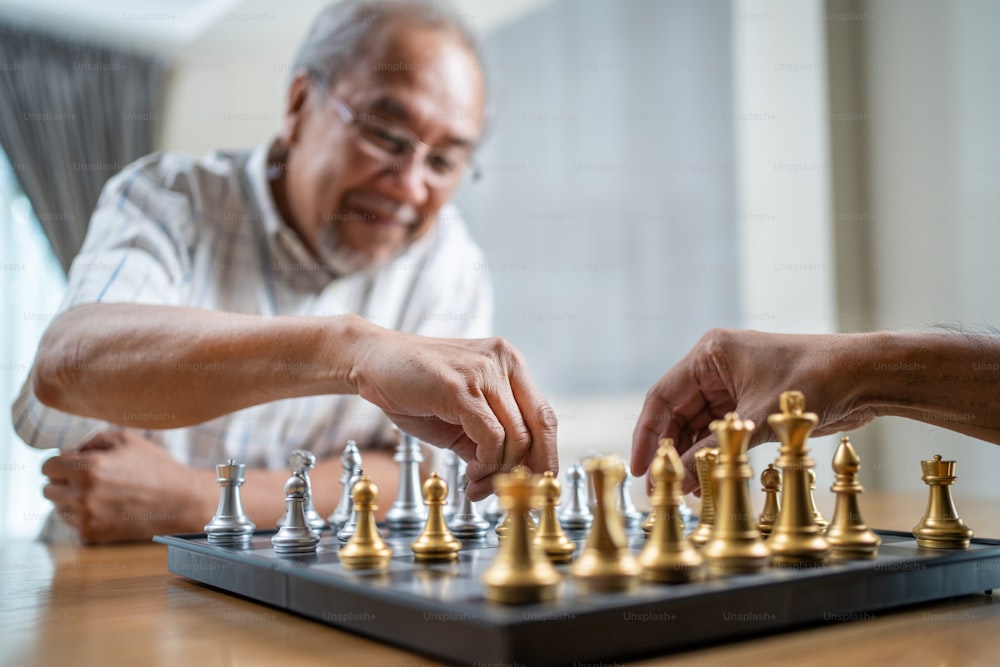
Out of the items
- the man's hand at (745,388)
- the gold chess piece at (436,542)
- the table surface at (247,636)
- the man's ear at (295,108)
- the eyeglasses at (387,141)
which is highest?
the man's ear at (295,108)

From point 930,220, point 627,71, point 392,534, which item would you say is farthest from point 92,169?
point 930,220

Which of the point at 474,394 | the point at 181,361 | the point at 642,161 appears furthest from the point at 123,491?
the point at 642,161

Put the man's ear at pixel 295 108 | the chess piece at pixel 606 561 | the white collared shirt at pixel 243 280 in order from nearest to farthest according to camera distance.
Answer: the chess piece at pixel 606 561 → the white collared shirt at pixel 243 280 → the man's ear at pixel 295 108

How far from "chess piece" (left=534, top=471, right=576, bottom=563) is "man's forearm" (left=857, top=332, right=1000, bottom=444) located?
531 millimetres

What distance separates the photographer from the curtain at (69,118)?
359cm

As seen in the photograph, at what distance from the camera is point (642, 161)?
14.2ft

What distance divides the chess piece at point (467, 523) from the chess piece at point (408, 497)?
0.35 ft

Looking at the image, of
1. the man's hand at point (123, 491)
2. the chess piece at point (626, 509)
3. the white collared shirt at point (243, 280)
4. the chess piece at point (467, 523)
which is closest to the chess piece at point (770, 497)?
the chess piece at point (626, 509)

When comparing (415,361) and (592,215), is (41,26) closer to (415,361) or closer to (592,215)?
(592,215)

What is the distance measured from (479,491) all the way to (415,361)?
0.24 m

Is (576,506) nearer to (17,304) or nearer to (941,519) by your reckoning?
(941,519)

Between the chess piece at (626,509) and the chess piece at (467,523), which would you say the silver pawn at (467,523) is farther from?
the chess piece at (626,509)

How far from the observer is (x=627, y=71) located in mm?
4320

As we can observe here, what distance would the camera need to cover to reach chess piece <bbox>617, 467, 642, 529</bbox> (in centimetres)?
144
